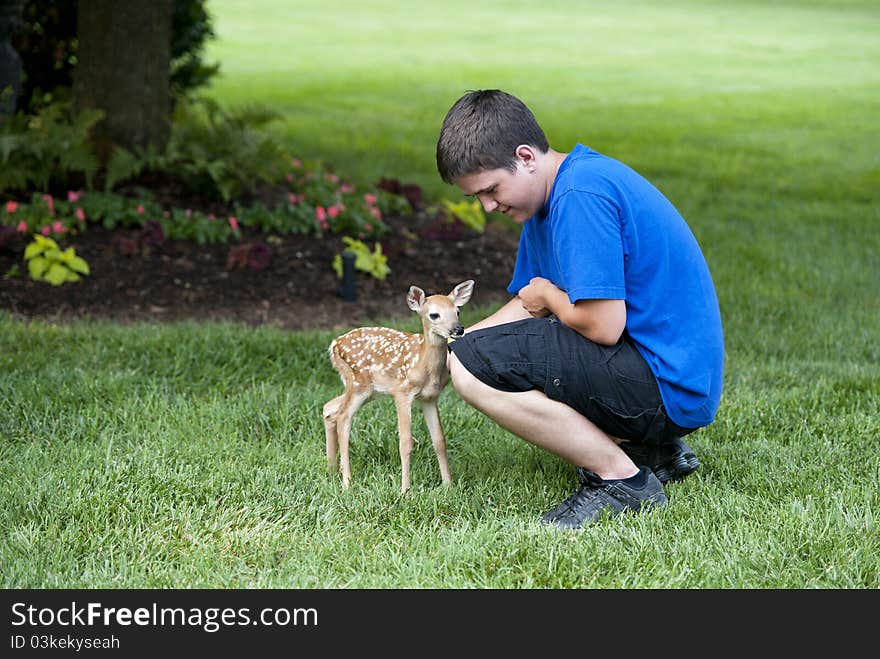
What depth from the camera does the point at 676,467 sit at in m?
4.44

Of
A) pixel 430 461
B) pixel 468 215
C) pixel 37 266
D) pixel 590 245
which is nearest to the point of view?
pixel 590 245

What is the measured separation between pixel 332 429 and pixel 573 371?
1016mm

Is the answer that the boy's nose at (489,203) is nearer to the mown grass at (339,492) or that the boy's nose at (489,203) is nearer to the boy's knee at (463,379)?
the boy's knee at (463,379)

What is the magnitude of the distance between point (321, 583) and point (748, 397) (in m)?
2.75

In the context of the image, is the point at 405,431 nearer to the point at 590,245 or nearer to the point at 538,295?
the point at 538,295

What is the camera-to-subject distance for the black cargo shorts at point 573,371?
3.96m

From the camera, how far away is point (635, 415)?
4.00 m

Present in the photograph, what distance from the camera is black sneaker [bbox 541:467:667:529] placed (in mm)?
4012

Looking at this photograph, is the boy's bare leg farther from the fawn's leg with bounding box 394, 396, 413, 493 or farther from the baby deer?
the fawn's leg with bounding box 394, 396, 413, 493

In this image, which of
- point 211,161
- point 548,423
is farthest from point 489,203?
point 211,161

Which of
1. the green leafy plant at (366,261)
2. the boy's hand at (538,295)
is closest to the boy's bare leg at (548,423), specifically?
the boy's hand at (538,295)

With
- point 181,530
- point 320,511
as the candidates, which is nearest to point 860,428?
point 320,511

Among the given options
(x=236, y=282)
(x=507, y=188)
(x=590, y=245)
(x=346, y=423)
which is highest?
(x=507, y=188)

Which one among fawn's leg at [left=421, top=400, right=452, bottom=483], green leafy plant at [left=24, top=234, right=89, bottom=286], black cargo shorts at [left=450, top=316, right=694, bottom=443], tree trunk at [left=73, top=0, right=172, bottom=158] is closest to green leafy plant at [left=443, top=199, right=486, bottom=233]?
tree trunk at [left=73, top=0, right=172, bottom=158]
